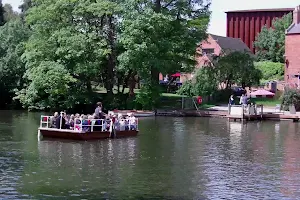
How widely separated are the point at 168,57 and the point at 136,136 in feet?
83.1

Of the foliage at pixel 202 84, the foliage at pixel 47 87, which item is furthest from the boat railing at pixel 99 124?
the foliage at pixel 202 84

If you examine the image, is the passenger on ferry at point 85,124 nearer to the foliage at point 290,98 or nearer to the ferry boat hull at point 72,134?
the ferry boat hull at point 72,134

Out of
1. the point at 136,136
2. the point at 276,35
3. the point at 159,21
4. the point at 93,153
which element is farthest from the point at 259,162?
the point at 276,35

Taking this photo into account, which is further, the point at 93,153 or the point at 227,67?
the point at 227,67

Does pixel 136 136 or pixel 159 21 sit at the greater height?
pixel 159 21

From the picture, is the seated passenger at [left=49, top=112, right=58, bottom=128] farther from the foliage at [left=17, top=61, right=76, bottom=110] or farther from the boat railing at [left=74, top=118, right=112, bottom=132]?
the foliage at [left=17, top=61, right=76, bottom=110]

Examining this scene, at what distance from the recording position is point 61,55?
60656 millimetres

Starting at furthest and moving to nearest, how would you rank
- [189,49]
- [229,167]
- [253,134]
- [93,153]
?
[189,49] < [253,134] < [93,153] < [229,167]

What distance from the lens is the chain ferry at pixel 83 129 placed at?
35125 millimetres

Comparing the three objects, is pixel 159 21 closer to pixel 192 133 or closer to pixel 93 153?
pixel 192 133

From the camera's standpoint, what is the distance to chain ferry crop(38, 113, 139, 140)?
35125 mm

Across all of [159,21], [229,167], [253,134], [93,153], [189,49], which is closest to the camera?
[229,167]

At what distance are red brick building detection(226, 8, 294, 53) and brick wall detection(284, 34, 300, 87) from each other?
113 feet

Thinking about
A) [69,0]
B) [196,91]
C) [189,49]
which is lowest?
[196,91]
